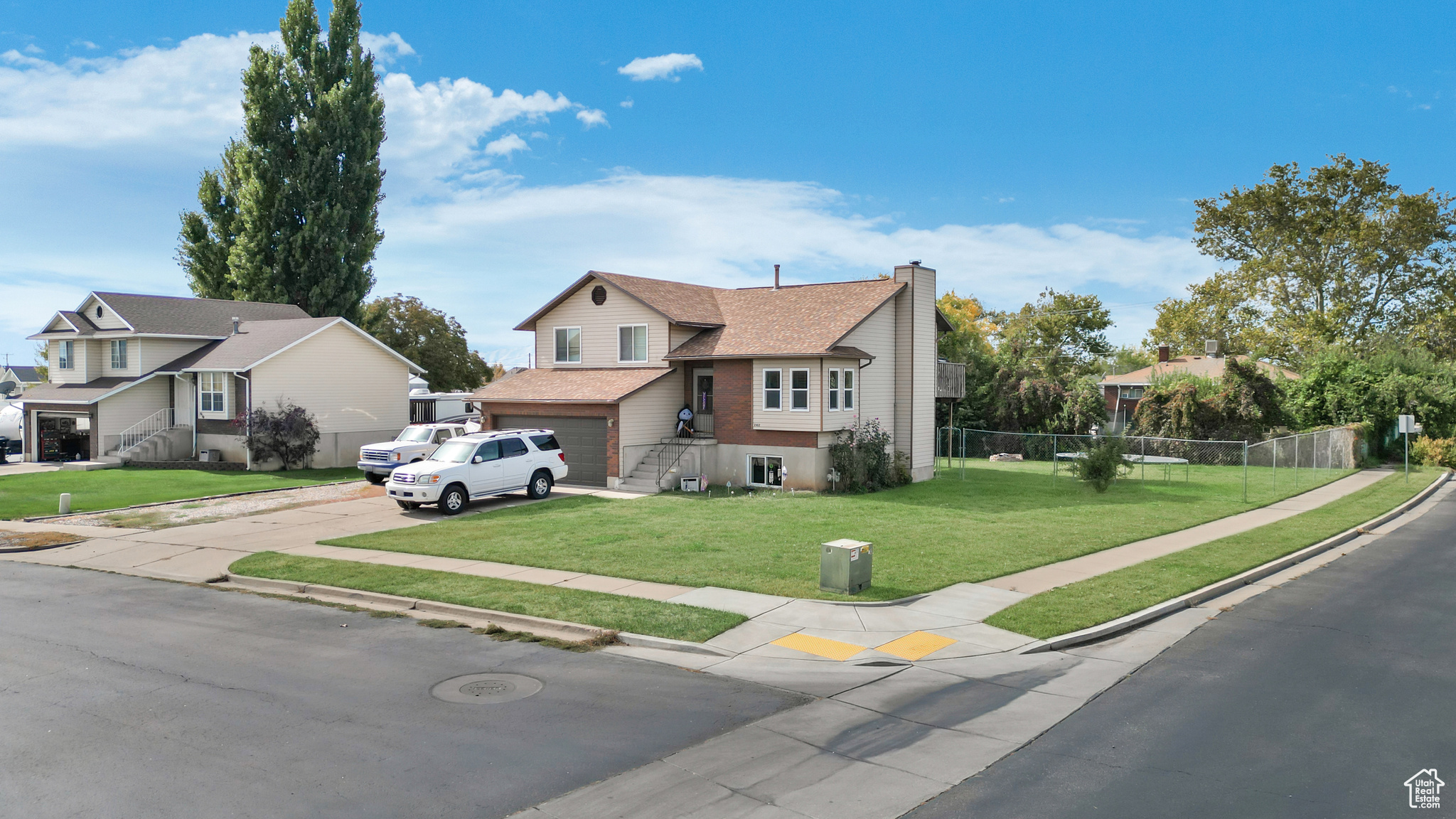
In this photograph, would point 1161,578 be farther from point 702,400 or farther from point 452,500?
point 702,400

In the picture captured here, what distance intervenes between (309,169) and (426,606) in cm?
4564

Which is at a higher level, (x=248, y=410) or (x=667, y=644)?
(x=248, y=410)

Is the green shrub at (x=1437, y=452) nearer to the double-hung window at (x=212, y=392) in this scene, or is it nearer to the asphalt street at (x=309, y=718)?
the asphalt street at (x=309, y=718)

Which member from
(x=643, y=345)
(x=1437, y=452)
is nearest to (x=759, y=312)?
(x=643, y=345)

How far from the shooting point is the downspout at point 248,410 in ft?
112

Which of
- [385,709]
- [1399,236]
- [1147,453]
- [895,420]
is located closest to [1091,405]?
[1147,453]

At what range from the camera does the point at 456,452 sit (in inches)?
925

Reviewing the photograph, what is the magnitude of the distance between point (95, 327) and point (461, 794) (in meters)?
41.7

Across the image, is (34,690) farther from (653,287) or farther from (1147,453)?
(1147,453)

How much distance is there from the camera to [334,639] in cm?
1150

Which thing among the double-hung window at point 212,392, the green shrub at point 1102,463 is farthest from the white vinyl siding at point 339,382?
the green shrub at point 1102,463

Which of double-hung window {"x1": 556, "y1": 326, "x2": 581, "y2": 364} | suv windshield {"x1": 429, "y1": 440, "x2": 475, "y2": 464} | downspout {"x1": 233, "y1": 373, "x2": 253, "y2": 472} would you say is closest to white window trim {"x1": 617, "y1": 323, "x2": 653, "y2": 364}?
double-hung window {"x1": 556, "y1": 326, "x2": 581, "y2": 364}

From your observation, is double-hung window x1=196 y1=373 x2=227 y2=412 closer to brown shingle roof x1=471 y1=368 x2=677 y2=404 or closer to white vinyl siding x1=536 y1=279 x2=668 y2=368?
brown shingle roof x1=471 y1=368 x2=677 y2=404

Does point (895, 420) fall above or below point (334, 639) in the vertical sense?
above
